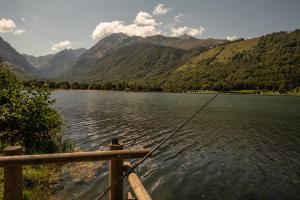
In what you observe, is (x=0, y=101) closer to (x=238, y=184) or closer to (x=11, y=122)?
(x=11, y=122)

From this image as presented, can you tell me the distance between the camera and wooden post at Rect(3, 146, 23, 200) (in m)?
6.24

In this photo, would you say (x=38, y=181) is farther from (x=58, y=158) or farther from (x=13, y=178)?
(x=58, y=158)

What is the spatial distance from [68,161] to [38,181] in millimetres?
9025

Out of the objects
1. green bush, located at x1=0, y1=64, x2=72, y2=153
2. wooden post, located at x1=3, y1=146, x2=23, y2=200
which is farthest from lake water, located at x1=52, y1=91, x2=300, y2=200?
wooden post, located at x1=3, y1=146, x2=23, y2=200

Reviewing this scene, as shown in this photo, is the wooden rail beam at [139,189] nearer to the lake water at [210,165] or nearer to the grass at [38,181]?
the grass at [38,181]

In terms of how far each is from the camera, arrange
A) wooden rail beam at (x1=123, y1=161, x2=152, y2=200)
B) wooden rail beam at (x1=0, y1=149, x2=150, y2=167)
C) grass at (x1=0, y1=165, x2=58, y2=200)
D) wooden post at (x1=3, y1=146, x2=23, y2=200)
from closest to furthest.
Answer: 1. wooden rail beam at (x1=123, y1=161, x2=152, y2=200)
2. wooden rail beam at (x1=0, y1=149, x2=150, y2=167)
3. wooden post at (x1=3, y1=146, x2=23, y2=200)
4. grass at (x1=0, y1=165, x2=58, y2=200)

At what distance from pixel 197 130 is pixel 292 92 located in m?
186

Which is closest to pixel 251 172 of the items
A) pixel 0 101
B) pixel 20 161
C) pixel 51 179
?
pixel 51 179

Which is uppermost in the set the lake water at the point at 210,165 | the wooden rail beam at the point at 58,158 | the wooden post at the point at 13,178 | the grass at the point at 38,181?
the wooden rail beam at the point at 58,158

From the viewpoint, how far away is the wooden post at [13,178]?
20.5 feet

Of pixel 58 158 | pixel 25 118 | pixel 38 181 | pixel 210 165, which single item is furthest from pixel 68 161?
pixel 210 165

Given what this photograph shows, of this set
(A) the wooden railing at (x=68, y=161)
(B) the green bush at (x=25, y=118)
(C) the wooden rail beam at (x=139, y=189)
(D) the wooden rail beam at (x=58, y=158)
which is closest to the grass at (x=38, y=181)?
(B) the green bush at (x=25, y=118)

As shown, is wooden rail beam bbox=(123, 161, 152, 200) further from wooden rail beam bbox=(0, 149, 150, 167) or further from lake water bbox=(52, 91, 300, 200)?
lake water bbox=(52, 91, 300, 200)

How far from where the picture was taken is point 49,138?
60.7 feet
